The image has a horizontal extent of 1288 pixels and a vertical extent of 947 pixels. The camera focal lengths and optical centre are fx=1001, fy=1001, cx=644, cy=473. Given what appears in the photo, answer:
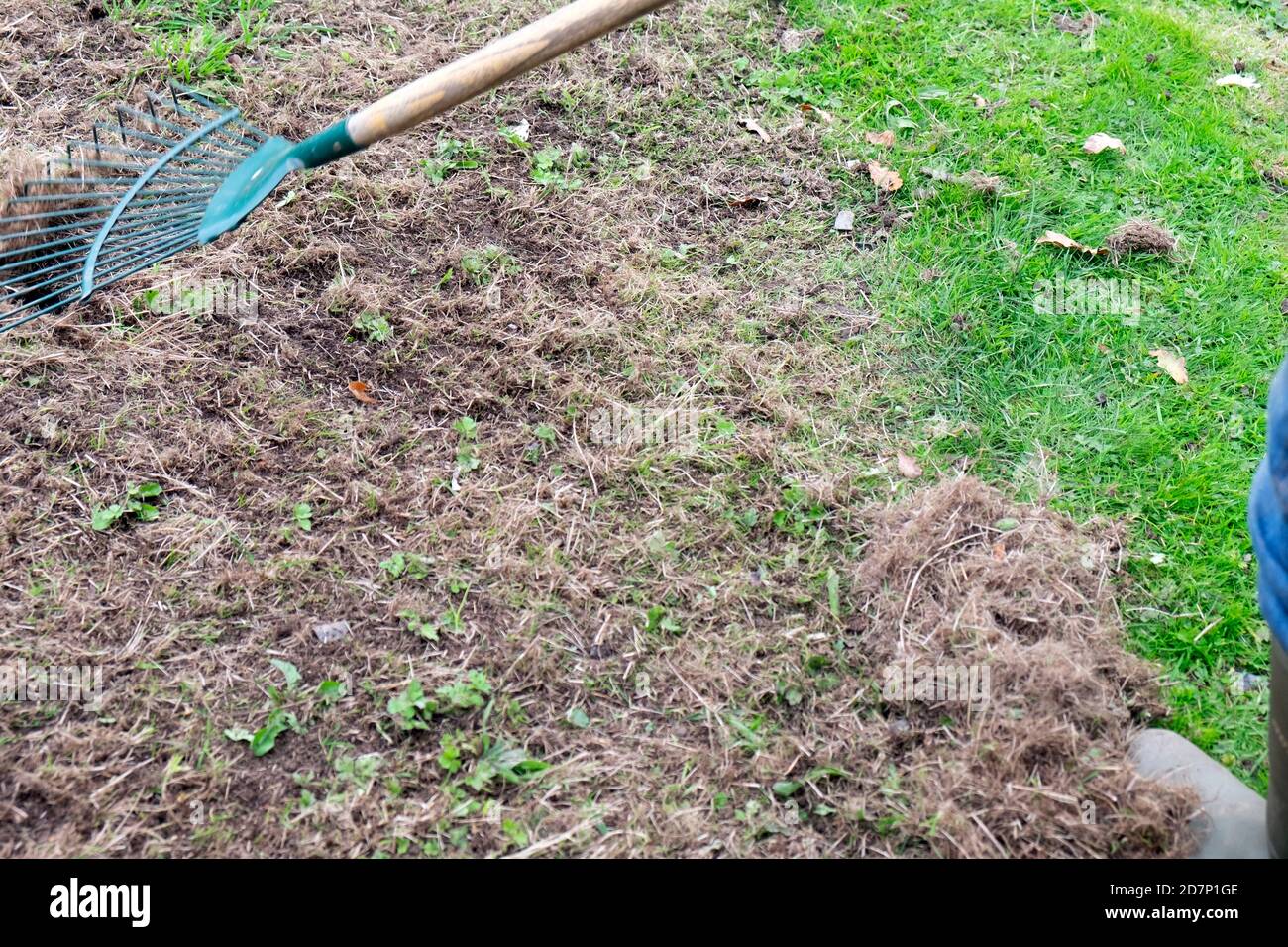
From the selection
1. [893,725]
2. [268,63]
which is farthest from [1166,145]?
[268,63]

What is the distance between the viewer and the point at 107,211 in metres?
3.12

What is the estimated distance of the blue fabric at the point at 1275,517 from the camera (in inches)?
64.0

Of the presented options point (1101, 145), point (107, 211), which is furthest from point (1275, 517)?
point (107, 211)

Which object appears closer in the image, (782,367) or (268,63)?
(782,367)

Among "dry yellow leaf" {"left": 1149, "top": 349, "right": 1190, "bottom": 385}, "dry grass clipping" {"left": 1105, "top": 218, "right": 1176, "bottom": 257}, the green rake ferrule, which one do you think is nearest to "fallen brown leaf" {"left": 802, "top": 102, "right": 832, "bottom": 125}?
"dry grass clipping" {"left": 1105, "top": 218, "right": 1176, "bottom": 257}

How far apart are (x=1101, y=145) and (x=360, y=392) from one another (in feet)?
9.88

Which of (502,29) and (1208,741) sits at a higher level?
(502,29)

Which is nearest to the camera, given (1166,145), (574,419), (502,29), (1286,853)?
(1286,853)

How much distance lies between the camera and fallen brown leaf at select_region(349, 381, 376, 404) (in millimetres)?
3133

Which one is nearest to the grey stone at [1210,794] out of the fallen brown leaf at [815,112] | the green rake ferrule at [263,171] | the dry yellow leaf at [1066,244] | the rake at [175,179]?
the dry yellow leaf at [1066,244]

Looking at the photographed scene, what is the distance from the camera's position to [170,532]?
2779 millimetres

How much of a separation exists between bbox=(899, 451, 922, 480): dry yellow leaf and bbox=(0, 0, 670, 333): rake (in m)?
1.48

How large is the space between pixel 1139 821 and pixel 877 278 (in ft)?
6.60
